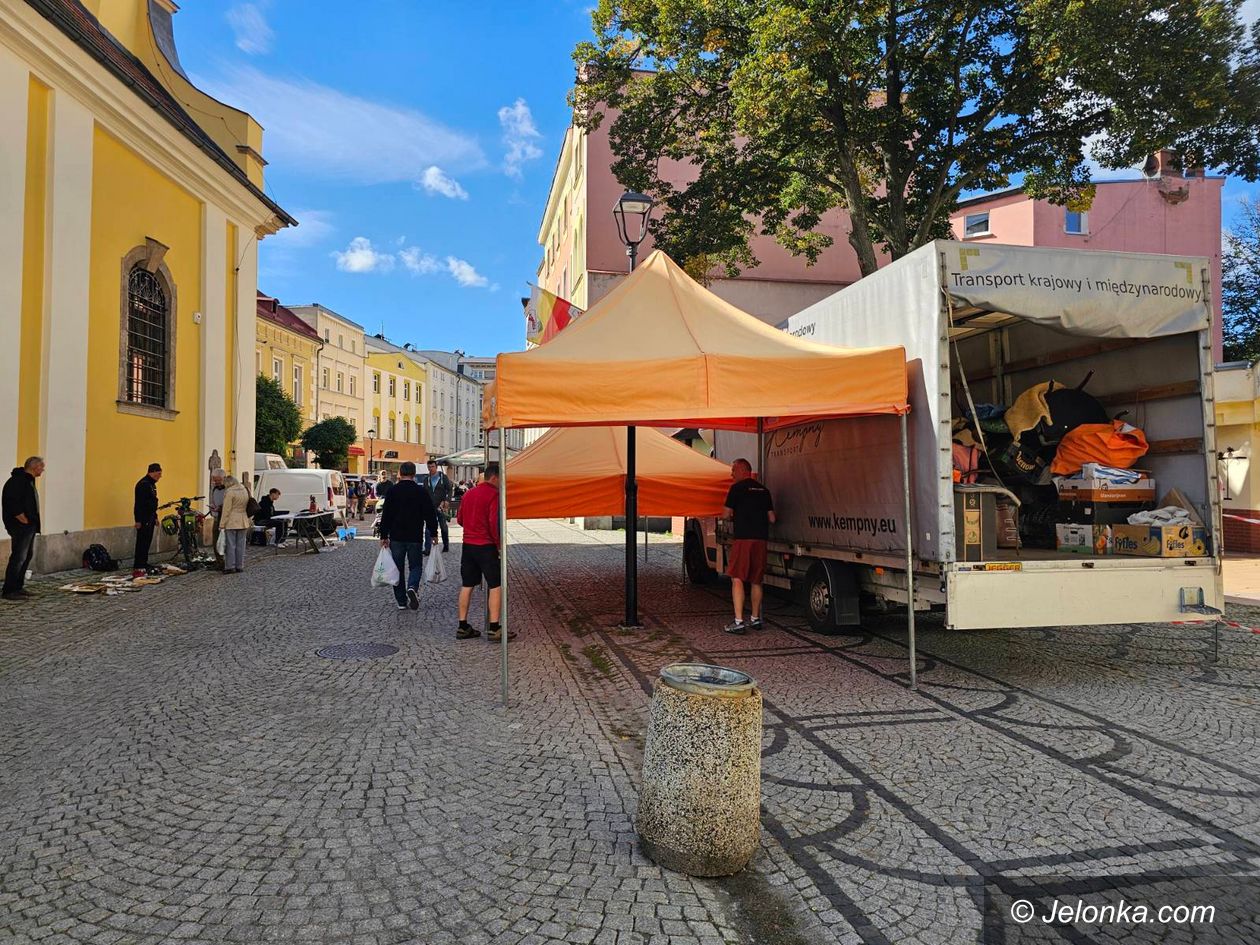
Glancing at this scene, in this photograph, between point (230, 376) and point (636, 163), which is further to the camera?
point (230, 376)

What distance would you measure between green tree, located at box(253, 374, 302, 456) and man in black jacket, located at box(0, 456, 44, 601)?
29.2m

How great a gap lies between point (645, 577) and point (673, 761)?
972cm

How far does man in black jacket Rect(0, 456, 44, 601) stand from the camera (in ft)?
31.1

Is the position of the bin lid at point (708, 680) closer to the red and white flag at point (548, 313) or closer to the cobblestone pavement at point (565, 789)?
the cobblestone pavement at point (565, 789)

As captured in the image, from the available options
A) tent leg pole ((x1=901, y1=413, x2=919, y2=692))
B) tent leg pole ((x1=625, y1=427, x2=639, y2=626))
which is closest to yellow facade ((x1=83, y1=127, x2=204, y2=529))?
tent leg pole ((x1=625, y1=427, x2=639, y2=626))

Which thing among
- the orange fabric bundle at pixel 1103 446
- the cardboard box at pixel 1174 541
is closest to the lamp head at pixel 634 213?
the orange fabric bundle at pixel 1103 446

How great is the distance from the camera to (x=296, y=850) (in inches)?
128

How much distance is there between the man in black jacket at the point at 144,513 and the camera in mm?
12008

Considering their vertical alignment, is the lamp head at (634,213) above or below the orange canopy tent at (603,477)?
above

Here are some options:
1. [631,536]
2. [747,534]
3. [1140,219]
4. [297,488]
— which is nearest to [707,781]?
[747,534]

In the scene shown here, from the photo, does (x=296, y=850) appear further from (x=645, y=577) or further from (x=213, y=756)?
(x=645, y=577)

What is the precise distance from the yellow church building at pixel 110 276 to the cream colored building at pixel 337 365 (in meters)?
36.4

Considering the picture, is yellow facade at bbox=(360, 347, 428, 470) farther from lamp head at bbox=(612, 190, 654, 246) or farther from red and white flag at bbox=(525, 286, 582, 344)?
red and white flag at bbox=(525, 286, 582, 344)

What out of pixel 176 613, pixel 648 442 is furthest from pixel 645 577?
pixel 176 613
